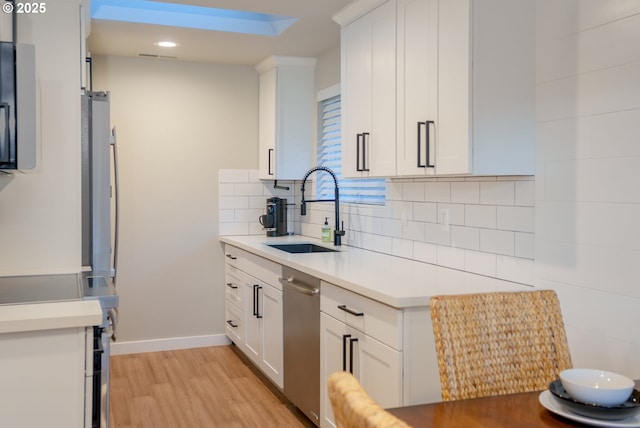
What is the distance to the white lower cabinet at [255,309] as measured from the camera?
3.75 meters

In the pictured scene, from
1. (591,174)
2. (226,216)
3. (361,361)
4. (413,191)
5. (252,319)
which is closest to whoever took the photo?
(591,174)

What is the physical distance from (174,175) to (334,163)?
1.30 metres

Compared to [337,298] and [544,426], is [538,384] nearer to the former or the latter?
[544,426]

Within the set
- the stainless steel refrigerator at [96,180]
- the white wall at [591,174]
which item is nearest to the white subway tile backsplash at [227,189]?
the stainless steel refrigerator at [96,180]

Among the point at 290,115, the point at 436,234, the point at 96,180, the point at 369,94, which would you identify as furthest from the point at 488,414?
the point at 290,115

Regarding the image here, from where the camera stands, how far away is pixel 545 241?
2482mm

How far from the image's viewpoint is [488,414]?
1363mm

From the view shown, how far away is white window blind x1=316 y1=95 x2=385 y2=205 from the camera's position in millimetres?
4098

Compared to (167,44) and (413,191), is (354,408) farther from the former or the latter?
(167,44)

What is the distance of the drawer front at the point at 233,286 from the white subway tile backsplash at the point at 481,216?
2095mm

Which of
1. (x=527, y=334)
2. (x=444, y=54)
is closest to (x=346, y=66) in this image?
(x=444, y=54)

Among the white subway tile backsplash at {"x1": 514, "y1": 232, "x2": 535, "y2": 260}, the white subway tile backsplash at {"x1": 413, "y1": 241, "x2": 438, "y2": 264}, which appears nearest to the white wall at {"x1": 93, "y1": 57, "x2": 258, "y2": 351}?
the white subway tile backsplash at {"x1": 413, "y1": 241, "x2": 438, "y2": 264}

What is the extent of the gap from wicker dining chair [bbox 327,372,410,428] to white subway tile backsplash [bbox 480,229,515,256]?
1956mm

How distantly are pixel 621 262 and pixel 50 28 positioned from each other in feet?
8.69
